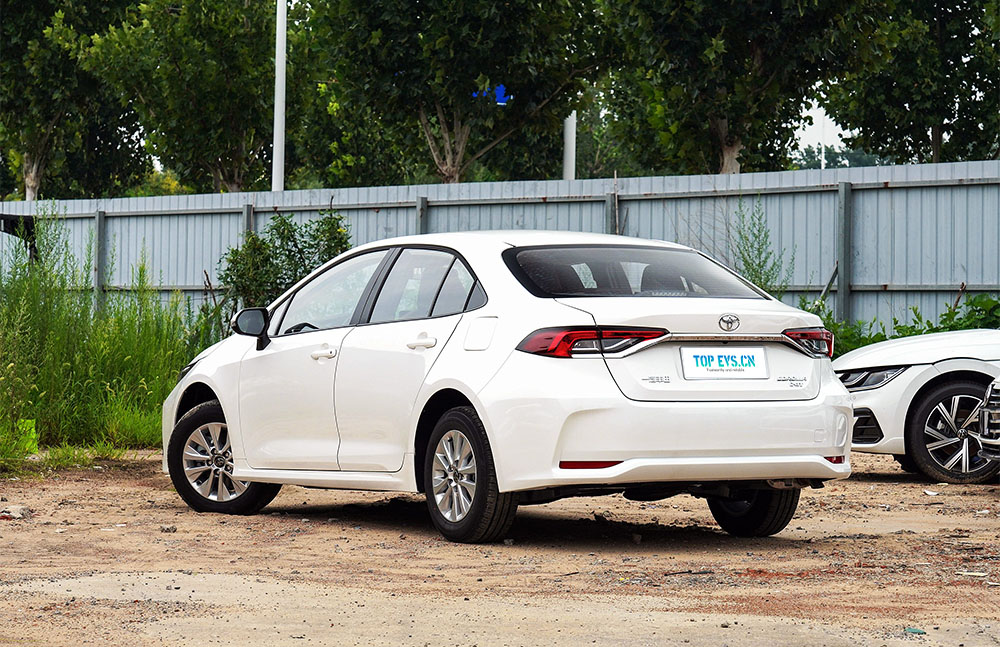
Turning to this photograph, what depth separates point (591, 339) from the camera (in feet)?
23.0

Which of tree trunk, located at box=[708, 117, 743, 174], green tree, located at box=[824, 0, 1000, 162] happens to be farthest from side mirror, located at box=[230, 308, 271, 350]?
green tree, located at box=[824, 0, 1000, 162]

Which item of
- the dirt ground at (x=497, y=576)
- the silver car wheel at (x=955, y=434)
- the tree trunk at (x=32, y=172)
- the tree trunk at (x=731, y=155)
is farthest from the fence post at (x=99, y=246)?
the tree trunk at (x=32, y=172)

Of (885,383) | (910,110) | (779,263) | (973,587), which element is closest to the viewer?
(973,587)

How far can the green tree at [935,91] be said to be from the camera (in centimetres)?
3070

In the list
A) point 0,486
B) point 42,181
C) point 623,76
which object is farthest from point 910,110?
point 0,486

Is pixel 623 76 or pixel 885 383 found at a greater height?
pixel 623 76

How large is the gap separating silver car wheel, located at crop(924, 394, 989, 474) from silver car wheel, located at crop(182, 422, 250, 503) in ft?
16.1

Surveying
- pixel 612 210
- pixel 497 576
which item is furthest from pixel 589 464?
pixel 612 210

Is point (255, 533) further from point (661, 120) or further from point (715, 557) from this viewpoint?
point (661, 120)

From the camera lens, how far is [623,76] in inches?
1318

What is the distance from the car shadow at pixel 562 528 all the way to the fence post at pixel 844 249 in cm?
818

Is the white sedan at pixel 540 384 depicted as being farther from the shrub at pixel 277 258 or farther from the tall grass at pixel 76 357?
the shrub at pixel 277 258

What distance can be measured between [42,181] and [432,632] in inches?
1460

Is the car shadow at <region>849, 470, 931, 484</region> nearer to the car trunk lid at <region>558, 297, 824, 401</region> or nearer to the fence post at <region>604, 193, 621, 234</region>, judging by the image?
the car trunk lid at <region>558, 297, 824, 401</region>
